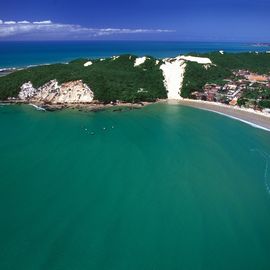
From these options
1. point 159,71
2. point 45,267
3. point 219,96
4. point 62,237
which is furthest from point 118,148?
point 159,71

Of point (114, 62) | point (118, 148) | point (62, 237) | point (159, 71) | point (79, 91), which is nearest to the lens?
point (62, 237)

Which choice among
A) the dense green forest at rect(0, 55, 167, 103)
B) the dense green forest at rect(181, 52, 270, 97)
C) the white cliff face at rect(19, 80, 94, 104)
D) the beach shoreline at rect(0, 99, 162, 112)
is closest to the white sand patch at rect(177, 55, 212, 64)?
the dense green forest at rect(181, 52, 270, 97)

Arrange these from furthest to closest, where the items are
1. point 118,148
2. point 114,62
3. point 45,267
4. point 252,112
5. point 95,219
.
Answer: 1. point 114,62
2. point 252,112
3. point 118,148
4. point 95,219
5. point 45,267

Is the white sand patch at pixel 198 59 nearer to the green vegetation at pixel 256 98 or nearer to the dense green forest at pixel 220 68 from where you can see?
the dense green forest at pixel 220 68

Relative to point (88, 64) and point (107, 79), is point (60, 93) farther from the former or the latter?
point (88, 64)

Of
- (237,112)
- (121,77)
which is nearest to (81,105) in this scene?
(121,77)

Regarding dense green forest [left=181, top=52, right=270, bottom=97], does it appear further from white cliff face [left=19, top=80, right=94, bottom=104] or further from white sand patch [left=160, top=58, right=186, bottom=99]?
white cliff face [left=19, top=80, right=94, bottom=104]

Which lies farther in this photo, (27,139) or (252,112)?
(252,112)

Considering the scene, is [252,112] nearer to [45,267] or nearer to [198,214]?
[198,214]
